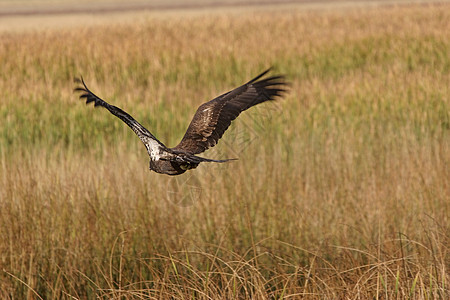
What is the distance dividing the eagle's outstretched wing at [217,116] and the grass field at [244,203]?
8 centimetres

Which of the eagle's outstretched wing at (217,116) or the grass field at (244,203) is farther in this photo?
the grass field at (244,203)

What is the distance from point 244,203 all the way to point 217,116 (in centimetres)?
209

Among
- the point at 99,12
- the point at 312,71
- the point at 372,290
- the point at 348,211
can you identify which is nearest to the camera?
the point at 372,290

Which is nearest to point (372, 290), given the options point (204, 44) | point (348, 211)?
point (348, 211)

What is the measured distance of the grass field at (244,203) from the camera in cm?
366

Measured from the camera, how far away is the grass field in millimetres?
3658

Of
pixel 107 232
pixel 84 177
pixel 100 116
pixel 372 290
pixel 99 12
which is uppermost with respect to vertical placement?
pixel 99 12

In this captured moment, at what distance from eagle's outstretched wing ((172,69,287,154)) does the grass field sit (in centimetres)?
8

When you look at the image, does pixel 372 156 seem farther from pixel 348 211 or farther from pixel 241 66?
pixel 241 66

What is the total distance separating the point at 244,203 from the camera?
458 cm

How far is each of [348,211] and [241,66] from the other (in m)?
7.63

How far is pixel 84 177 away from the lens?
16.9 ft

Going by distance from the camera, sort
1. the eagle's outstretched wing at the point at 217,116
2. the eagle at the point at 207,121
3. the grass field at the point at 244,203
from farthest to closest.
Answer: the grass field at the point at 244,203 < the eagle's outstretched wing at the point at 217,116 < the eagle at the point at 207,121

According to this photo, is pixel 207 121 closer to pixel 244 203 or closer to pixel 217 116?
pixel 217 116
